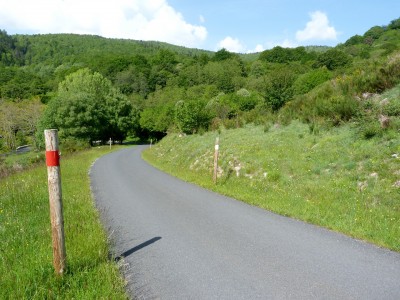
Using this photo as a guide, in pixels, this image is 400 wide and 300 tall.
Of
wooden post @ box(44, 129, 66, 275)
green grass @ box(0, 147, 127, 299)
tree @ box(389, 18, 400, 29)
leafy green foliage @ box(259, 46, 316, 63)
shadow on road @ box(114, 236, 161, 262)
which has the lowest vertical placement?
shadow on road @ box(114, 236, 161, 262)

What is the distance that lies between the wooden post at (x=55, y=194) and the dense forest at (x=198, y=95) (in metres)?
11.3

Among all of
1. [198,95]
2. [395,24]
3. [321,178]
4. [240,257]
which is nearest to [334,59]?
[198,95]

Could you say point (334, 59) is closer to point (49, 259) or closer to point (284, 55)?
point (284, 55)

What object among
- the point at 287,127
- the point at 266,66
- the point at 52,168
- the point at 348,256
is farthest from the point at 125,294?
the point at 266,66

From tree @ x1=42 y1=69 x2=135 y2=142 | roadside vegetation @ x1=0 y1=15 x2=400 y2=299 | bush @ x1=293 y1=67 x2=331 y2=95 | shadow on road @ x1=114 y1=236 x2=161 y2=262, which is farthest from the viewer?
bush @ x1=293 y1=67 x2=331 y2=95

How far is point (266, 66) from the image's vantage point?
348 feet

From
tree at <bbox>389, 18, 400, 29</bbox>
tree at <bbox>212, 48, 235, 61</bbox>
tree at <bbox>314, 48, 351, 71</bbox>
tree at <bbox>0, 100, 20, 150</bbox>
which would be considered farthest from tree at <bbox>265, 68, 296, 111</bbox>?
tree at <bbox>389, 18, 400, 29</bbox>

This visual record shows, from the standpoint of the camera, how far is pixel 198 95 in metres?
91.5

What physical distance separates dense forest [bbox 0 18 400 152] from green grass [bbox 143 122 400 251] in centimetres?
131

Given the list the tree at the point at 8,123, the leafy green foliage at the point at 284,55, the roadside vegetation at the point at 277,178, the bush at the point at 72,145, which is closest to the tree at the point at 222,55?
the leafy green foliage at the point at 284,55

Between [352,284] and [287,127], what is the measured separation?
15.0 meters

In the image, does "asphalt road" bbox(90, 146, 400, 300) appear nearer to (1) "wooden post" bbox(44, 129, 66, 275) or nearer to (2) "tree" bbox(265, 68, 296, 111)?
(1) "wooden post" bbox(44, 129, 66, 275)

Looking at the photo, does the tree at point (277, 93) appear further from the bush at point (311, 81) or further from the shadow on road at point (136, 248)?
the shadow on road at point (136, 248)

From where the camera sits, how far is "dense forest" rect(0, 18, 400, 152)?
645 inches
